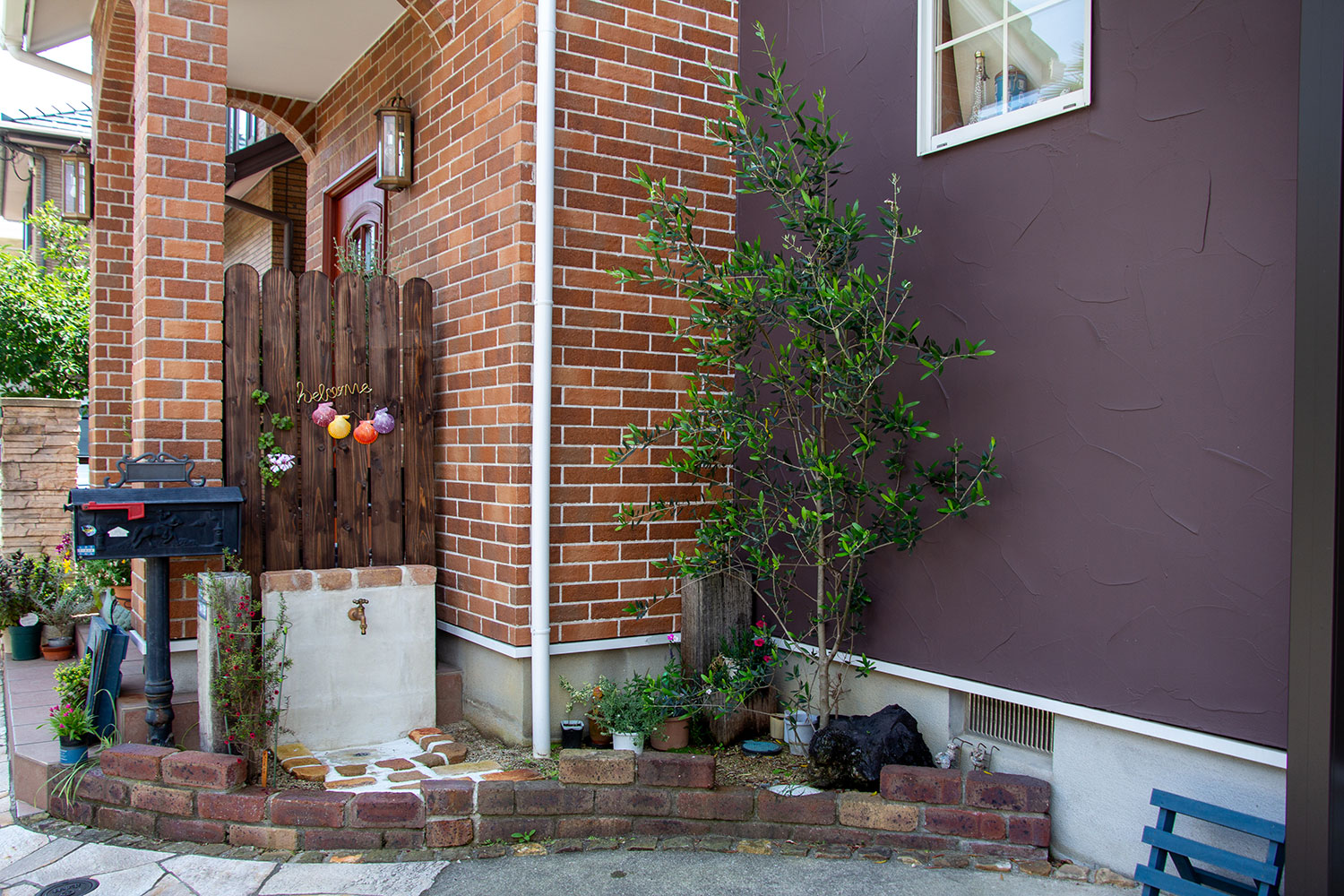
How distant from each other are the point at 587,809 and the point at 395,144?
3.86 metres

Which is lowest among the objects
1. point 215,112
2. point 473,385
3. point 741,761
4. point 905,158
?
point 741,761

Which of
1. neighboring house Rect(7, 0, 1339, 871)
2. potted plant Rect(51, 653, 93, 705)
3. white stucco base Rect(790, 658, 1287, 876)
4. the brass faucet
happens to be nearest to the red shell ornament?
neighboring house Rect(7, 0, 1339, 871)

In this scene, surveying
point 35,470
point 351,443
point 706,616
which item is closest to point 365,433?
point 351,443

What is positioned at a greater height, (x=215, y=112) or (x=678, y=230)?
(x=215, y=112)

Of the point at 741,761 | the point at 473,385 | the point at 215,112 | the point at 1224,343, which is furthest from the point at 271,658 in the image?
the point at 1224,343

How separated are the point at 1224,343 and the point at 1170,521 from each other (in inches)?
22.9

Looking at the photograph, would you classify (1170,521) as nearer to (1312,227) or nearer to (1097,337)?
(1097,337)

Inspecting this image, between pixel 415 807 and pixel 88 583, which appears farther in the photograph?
pixel 88 583

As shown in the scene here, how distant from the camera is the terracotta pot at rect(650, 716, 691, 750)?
4.19 m

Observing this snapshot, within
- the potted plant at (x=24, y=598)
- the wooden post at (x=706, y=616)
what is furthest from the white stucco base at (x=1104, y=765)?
the potted plant at (x=24, y=598)

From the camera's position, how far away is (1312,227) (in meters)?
2.12

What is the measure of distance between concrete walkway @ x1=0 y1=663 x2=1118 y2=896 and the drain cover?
0.08ft

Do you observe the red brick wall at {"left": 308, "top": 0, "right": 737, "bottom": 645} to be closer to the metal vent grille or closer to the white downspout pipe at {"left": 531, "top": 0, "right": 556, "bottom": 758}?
the white downspout pipe at {"left": 531, "top": 0, "right": 556, "bottom": 758}

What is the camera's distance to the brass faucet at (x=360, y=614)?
4328 millimetres
